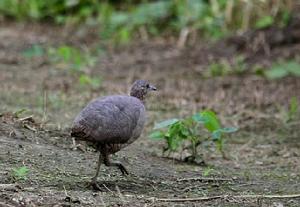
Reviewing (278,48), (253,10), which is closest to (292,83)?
(278,48)

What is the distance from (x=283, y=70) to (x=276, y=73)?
115mm

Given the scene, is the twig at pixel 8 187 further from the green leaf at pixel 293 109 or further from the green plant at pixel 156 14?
the green plant at pixel 156 14

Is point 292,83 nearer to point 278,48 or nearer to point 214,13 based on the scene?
point 278,48

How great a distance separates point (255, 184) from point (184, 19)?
322 inches

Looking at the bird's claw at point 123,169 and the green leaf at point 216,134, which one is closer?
the bird's claw at point 123,169

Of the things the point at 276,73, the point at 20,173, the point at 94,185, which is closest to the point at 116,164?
the point at 94,185

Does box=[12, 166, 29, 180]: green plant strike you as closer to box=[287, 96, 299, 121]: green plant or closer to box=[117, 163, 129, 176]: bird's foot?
box=[117, 163, 129, 176]: bird's foot

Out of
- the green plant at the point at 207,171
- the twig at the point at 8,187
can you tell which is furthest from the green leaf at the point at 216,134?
the twig at the point at 8,187

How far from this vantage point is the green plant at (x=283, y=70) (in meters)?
9.75

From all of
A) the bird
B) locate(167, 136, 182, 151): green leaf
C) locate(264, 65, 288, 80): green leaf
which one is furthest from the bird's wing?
locate(264, 65, 288, 80): green leaf

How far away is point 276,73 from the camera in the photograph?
981 cm

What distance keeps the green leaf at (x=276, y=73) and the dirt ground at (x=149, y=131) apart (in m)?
0.11

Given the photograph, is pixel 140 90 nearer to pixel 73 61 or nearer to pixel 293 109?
pixel 293 109

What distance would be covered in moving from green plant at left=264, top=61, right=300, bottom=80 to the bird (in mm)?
5164
